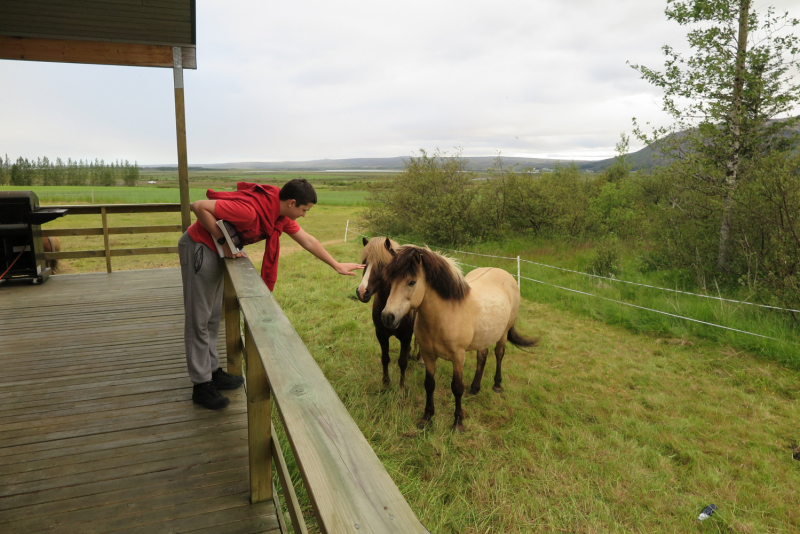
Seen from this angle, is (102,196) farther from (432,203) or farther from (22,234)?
(22,234)

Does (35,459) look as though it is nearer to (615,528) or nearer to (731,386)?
(615,528)

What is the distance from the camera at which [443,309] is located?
138 inches

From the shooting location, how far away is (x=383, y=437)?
3494 millimetres

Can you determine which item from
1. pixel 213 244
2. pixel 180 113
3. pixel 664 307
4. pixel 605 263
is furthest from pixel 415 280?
pixel 605 263

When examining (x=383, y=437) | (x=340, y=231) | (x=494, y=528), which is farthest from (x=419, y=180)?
(x=494, y=528)

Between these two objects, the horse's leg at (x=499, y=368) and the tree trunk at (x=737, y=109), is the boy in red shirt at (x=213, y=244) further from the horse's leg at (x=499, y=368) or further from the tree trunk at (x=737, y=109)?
the tree trunk at (x=737, y=109)

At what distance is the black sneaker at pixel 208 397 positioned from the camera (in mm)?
2617

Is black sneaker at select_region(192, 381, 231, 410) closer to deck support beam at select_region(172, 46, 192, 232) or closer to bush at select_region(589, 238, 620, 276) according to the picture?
deck support beam at select_region(172, 46, 192, 232)

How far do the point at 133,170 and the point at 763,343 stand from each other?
211 feet

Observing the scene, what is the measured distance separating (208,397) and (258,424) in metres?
1.16

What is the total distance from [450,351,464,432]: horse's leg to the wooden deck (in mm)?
1819

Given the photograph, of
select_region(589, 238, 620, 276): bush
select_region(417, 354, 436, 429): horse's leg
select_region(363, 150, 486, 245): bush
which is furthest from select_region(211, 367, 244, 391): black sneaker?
select_region(363, 150, 486, 245): bush

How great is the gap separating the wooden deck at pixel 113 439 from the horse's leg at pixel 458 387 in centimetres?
182

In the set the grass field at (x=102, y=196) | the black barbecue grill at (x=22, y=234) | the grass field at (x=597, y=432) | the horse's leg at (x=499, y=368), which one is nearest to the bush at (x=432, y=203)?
the grass field at (x=597, y=432)
